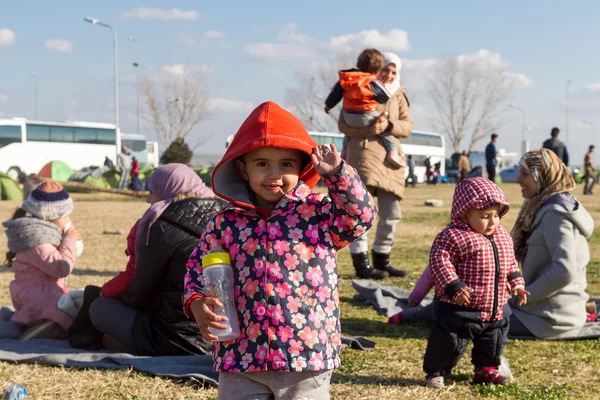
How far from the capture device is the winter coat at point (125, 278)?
4.57m

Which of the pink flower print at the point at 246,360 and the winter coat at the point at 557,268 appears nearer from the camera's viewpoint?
the pink flower print at the point at 246,360

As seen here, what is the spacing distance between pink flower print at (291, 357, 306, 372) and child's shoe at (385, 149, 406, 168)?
518cm

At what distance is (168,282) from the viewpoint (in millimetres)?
4488

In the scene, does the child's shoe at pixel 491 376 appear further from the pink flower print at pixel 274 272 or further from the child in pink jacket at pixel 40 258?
the child in pink jacket at pixel 40 258

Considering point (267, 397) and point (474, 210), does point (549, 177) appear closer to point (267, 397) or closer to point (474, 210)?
point (474, 210)

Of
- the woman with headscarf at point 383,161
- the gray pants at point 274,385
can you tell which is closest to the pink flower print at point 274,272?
the gray pants at point 274,385

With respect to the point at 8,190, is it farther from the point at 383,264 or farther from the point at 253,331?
the point at 253,331

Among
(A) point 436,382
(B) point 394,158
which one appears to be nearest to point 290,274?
(A) point 436,382

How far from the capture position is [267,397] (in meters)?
2.62

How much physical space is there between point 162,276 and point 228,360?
199 centimetres

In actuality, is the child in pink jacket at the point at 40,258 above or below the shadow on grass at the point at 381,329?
above

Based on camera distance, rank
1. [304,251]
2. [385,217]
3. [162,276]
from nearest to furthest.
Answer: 1. [304,251]
2. [162,276]
3. [385,217]

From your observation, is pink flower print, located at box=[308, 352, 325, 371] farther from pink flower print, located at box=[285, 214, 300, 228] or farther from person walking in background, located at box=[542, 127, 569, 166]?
person walking in background, located at box=[542, 127, 569, 166]

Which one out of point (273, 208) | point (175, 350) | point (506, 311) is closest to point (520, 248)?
point (506, 311)
